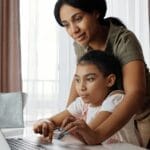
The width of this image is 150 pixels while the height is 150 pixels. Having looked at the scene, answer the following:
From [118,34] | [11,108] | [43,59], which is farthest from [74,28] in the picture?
[43,59]

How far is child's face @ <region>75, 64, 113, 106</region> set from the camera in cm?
77

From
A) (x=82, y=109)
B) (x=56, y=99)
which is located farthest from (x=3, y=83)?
(x=82, y=109)

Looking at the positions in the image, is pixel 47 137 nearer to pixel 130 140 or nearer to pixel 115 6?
pixel 130 140

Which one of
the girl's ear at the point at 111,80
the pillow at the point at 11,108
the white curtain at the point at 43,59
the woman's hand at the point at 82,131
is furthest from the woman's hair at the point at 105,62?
the white curtain at the point at 43,59

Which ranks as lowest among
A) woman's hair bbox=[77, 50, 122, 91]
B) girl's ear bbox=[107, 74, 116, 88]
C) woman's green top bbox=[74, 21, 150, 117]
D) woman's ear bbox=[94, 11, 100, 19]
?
girl's ear bbox=[107, 74, 116, 88]

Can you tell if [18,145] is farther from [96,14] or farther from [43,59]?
[43,59]

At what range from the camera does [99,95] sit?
2.57ft

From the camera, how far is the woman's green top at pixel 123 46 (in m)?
0.79

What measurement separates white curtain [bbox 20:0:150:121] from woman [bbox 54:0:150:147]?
1.88m

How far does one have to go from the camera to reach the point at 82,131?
2.25ft

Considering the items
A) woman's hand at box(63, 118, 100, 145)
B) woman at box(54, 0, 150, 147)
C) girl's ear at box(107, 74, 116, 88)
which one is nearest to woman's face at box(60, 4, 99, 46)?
woman at box(54, 0, 150, 147)

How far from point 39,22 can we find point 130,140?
6.90ft

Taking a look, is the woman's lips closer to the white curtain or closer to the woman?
the woman

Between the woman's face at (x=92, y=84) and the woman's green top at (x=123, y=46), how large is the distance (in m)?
0.07
